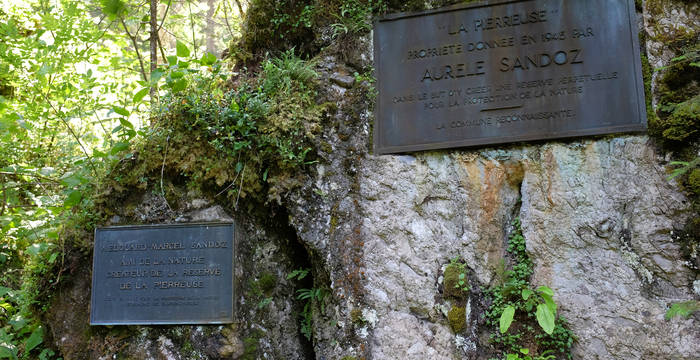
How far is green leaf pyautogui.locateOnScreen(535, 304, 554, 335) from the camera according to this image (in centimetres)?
273

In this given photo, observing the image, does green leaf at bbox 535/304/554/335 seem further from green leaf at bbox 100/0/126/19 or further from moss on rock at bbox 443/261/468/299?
green leaf at bbox 100/0/126/19

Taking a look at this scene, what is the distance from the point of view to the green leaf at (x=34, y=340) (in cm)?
347

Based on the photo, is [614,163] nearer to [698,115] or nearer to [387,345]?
[698,115]

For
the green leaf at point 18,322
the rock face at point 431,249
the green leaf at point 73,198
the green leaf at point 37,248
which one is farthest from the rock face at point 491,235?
the green leaf at point 18,322

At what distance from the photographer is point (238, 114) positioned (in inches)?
136

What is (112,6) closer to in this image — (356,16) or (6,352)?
(356,16)

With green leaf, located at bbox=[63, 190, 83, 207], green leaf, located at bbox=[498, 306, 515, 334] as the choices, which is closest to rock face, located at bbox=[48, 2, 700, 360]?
green leaf, located at bbox=[498, 306, 515, 334]

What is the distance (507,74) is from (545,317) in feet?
5.51

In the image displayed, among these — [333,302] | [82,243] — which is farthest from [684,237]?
[82,243]

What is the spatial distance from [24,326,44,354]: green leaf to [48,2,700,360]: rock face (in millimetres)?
126

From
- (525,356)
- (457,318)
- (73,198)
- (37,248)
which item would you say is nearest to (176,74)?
(73,198)

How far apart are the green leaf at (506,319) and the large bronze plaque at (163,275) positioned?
5.92ft

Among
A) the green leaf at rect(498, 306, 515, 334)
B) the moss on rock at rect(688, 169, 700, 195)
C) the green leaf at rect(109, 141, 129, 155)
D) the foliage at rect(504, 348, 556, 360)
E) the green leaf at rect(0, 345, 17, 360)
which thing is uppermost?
the green leaf at rect(109, 141, 129, 155)

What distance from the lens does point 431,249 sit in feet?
10.4
